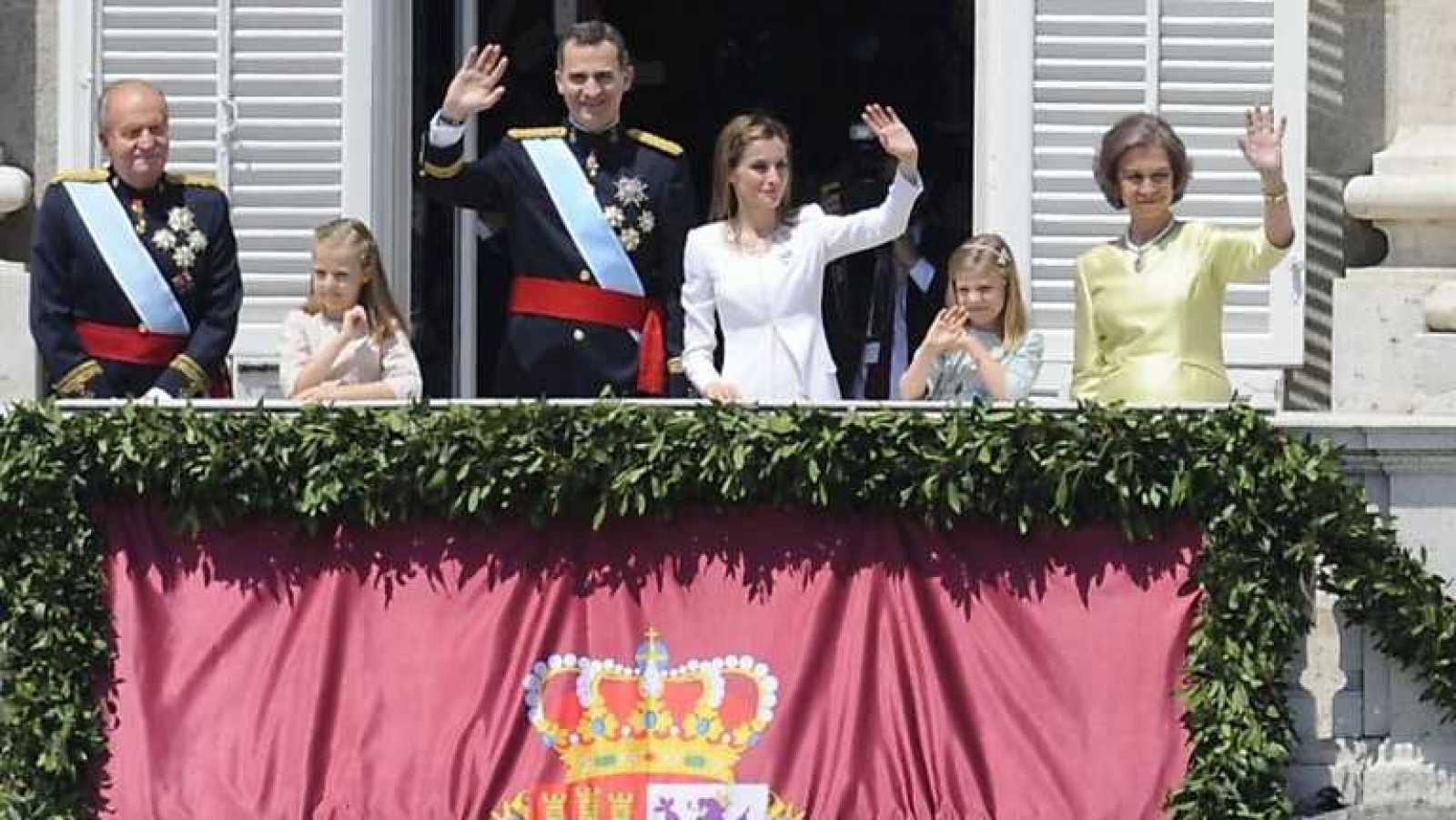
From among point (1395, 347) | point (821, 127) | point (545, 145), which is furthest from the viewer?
point (821, 127)

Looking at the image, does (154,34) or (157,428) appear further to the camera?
(154,34)

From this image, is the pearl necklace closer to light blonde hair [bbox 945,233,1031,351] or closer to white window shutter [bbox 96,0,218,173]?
light blonde hair [bbox 945,233,1031,351]

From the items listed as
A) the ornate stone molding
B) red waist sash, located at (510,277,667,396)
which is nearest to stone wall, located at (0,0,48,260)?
the ornate stone molding

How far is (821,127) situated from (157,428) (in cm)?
506

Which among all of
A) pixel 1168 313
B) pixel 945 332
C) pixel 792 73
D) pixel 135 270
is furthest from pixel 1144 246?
pixel 792 73

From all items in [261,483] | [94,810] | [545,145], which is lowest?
[94,810]

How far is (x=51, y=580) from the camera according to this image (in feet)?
32.6

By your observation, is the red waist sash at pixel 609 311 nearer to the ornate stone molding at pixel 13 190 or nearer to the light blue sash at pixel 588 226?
the light blue sash at pixel 588 226

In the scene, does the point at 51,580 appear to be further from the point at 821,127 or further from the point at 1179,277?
the point at 821,127

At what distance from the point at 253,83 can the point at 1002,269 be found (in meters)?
2.70

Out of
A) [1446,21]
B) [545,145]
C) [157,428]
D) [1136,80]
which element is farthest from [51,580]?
[1446,21]

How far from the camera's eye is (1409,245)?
1202cm

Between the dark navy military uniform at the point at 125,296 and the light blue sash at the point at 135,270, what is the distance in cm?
2

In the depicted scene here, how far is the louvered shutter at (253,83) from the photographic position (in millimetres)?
11992
